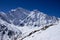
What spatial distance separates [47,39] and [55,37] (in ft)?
3.39

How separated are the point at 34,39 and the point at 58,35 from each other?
334 cm

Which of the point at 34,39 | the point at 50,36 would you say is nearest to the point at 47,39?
the point at 50,36

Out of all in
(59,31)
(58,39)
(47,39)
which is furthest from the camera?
(59,31)

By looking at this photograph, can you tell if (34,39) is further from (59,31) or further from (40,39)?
(59,31)

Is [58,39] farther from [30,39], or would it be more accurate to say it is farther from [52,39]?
[30,39]

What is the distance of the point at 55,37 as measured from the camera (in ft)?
54.0

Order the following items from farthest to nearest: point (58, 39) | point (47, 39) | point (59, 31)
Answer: point (59, 31)
point (47, 39)
point (58, 39)

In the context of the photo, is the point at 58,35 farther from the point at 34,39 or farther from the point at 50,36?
the point at 34,39

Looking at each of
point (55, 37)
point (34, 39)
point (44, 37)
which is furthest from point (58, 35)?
point (34, 39)

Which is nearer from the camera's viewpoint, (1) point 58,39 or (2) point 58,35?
(1) point 58,39

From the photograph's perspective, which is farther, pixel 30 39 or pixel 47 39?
pixel 30 39

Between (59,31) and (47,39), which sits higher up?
(59,31)

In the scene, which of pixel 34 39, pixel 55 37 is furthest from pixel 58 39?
pixel 34 39

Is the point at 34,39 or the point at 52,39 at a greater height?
the point at 34,39
